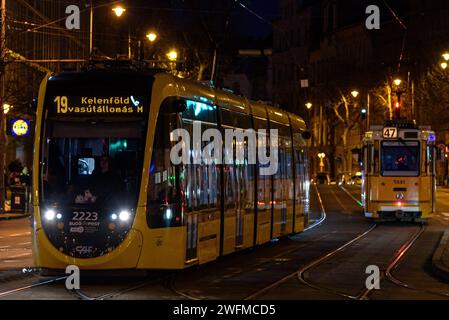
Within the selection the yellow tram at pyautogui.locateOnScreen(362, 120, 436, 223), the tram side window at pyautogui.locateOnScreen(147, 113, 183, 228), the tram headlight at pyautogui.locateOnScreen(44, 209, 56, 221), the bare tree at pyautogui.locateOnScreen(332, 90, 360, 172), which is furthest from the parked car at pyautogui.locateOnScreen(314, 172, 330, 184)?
the tram headlight at pyautogui.locateOnScreen(44, 209, 56, 221)

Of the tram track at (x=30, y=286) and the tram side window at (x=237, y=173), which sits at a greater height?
the tram side window at (x=237, y=173)

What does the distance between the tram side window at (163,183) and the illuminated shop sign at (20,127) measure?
70.8 ft

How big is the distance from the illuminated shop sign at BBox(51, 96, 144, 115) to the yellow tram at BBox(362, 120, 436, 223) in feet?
68.4

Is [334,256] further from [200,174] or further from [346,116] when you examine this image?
[346,116]

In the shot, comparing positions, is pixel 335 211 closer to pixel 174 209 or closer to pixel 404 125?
pixel 404 125

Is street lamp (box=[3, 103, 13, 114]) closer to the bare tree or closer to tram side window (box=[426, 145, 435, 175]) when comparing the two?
tram side window (box=[426, 145, 435, 175])

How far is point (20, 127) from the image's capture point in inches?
1594

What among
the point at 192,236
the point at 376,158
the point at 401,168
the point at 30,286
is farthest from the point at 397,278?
the point at 401,168

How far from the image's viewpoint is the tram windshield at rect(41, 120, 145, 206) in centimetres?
1747

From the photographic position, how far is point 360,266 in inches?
856

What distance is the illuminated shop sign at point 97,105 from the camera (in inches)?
701

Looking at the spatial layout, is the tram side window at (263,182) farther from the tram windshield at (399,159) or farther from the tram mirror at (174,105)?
the tram windshield at (399,159)

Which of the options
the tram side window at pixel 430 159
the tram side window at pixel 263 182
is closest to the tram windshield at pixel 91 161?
the tram side window at pixel 263 182
